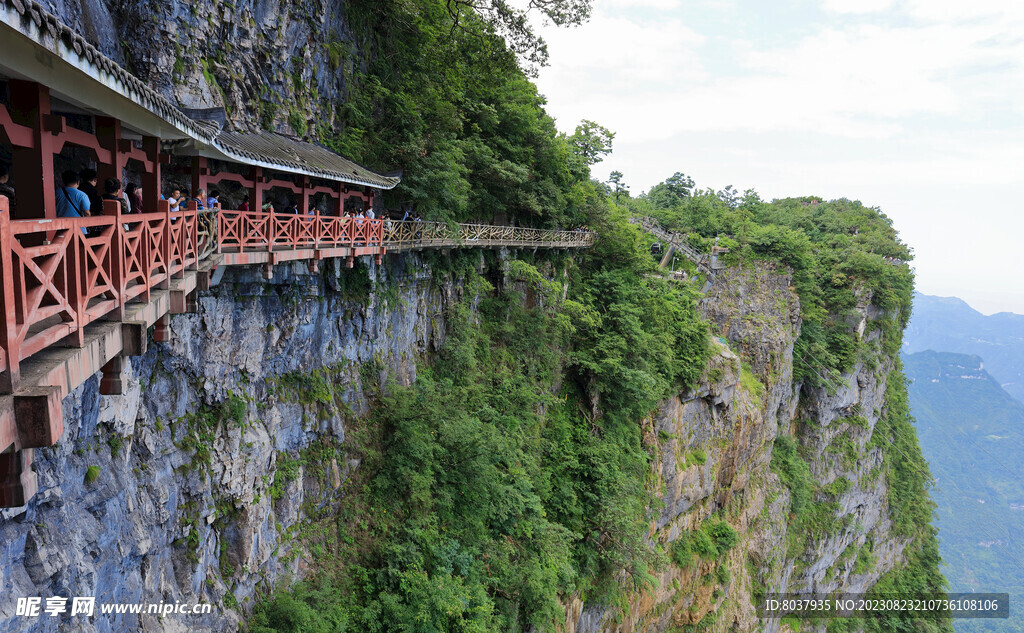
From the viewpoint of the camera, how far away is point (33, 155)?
13.7 feet

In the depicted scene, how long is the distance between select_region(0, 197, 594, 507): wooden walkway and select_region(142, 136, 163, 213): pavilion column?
0.14 metres

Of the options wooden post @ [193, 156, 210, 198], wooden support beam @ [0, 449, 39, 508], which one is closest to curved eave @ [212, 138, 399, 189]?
wooden post @ [193, 156, 210, 198]

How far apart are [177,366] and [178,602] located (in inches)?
147

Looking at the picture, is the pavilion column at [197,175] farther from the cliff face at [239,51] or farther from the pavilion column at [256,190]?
the pavilion column at [256,190]

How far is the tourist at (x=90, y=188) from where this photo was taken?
500 cm

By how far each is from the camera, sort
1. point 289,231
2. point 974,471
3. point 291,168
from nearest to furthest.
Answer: point 291,168 → point 289,231 → point 974,471

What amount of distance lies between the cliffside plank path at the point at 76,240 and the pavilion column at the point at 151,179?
2cm

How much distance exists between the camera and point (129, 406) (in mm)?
7121

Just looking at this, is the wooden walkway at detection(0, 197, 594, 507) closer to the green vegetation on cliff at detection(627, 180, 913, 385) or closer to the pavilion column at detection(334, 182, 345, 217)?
the pavilion column at detection(334, 182, 345, 217)

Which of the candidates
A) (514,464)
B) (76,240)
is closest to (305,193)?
(76,240)

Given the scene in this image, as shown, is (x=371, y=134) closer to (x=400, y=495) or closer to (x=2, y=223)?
(x=400, y=495)

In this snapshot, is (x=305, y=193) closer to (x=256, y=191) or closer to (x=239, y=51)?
(x=256, y=191)

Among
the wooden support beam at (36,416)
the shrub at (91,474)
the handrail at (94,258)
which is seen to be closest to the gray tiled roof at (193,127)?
the handrail at (94,258)

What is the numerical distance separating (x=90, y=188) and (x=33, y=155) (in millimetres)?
1052
